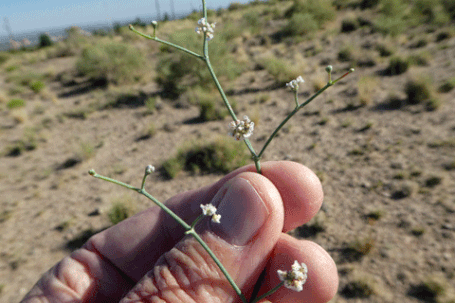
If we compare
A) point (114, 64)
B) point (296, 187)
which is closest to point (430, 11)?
point (114, 64)

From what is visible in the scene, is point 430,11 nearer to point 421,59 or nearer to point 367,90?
point 421,59

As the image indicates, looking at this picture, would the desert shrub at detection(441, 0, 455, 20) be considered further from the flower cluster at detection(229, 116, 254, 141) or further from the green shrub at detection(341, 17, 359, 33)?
the flower cluster at detection(229, 116, 254, 141)

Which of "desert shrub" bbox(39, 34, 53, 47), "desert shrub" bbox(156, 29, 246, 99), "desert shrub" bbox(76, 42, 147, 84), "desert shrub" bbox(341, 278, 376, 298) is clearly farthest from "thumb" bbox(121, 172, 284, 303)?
"desert shrub" bbox(39, 34, 53, 47)

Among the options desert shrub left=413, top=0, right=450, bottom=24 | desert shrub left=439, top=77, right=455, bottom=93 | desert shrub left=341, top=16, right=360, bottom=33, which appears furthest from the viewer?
desert shrub left=341, top=16, right=360, bottom=33

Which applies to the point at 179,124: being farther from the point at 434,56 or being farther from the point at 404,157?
the point at 434,56

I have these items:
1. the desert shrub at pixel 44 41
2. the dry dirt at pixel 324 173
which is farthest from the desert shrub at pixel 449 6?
the desert shrub at pixel 44 41

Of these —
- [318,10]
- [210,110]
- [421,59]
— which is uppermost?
[318,10]
